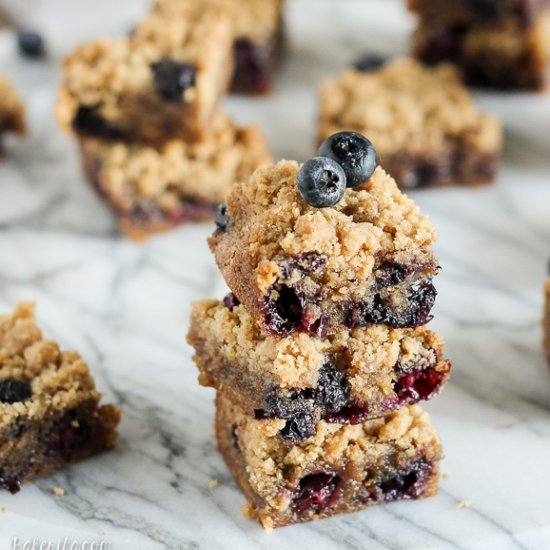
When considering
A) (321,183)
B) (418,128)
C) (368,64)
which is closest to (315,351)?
(321,183)

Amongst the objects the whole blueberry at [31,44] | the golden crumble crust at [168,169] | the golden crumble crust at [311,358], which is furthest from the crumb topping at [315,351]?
the whole blueberry at [31,44]

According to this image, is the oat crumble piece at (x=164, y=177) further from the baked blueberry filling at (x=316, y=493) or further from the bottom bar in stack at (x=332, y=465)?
the baked blueberry filling at (x=316, y=493)

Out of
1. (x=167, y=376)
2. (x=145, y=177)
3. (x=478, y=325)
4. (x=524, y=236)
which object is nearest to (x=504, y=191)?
(x=524, y=236)

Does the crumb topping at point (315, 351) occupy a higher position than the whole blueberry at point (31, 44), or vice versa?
the whole blueberry at point (31, 44)

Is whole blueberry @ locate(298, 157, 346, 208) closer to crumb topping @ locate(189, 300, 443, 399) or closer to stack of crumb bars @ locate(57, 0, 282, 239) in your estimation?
crumb topping @ locate(189, 300, 443, 399)

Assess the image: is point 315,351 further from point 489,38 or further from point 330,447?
point 489,38

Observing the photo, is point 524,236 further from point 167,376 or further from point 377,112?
point 167,376
